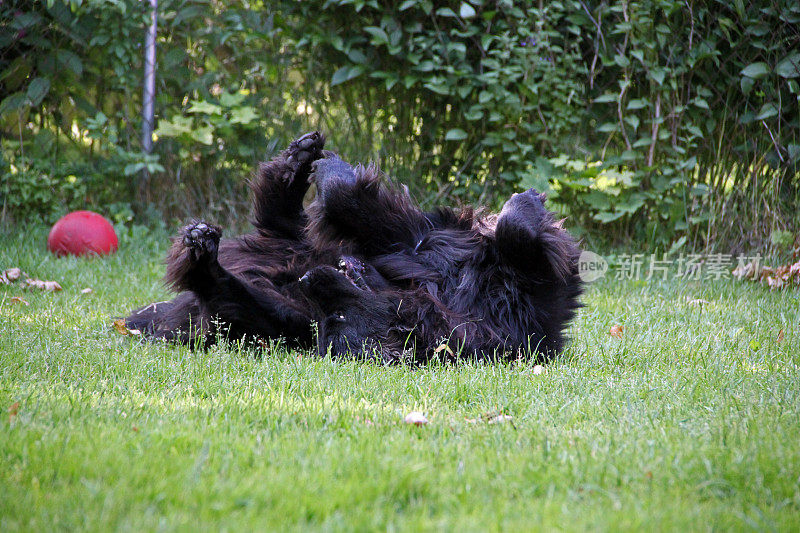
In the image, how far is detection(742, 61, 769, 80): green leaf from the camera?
187 inches

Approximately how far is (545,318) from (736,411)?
887mm

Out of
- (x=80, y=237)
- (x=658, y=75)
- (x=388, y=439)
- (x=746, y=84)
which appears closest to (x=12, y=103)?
(x=80, y=237)

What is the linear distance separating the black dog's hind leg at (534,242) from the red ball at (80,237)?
3217 mm

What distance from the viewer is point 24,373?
7.82ft

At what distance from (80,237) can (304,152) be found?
239 cm

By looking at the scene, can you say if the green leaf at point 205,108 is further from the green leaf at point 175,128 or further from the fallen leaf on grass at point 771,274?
the fallen leaf on grass at point 771,274

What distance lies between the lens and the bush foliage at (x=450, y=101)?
499 centimetres

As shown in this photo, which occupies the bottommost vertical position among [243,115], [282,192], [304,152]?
[282,192]

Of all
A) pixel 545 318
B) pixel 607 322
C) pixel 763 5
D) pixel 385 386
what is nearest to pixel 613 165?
pixel 763 5

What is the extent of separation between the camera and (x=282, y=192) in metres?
3.45

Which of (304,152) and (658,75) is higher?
(658,75)

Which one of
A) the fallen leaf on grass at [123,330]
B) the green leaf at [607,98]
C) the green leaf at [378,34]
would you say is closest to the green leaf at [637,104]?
the green leaf at [607,98]

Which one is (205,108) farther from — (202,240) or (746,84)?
(746,84)

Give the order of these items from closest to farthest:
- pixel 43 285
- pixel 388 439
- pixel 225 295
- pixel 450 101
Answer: pixel 388 439
pixel 225 295
pixel 43 285
pixel 450 101
